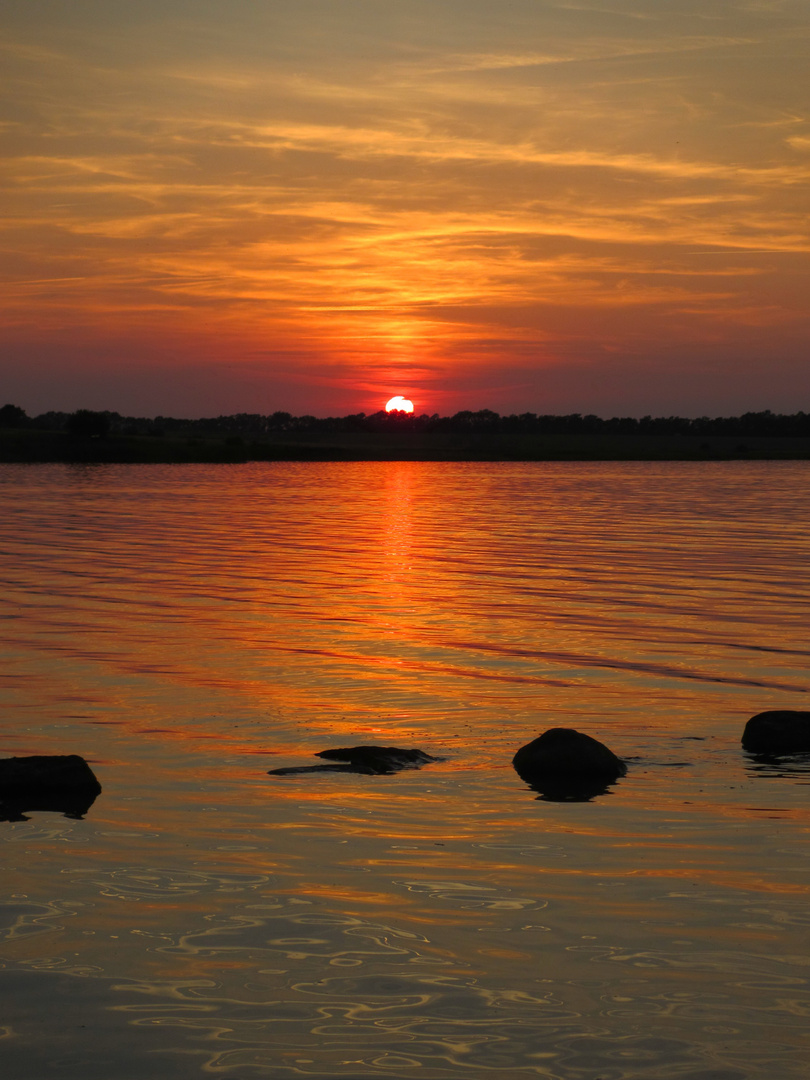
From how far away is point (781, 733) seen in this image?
42.5 feet

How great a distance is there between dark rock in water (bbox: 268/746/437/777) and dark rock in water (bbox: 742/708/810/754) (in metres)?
3.47

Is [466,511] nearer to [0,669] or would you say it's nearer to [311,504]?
[311,504]

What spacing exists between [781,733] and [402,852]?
515cm

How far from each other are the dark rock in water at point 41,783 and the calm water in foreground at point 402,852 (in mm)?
347

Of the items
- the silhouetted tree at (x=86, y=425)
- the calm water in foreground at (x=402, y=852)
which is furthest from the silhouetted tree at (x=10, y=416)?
the calm water in foreground at (x=402, y=852)

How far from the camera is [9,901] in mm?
8562

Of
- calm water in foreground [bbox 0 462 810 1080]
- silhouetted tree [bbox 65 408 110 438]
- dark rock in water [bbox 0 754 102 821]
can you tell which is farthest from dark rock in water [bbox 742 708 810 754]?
silhouetted tree [bbox 65 408 110 438]

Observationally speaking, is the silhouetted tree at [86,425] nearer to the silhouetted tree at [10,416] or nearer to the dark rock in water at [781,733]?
the silhouetted tree at [10,416]

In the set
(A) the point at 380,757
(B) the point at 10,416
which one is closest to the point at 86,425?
(B) the point at 10,416

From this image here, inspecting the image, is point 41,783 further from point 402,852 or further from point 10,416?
point 10,416

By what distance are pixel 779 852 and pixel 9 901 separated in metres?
5.84

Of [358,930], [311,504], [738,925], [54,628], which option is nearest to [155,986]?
[358,930]

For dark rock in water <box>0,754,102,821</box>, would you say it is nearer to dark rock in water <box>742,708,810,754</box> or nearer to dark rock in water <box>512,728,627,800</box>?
dark rock in water <box>512,728,627,800</box>

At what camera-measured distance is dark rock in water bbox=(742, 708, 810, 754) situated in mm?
12961
